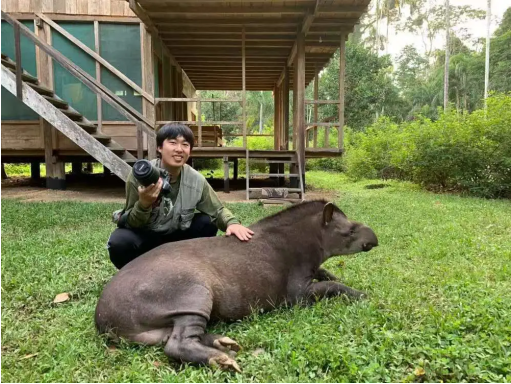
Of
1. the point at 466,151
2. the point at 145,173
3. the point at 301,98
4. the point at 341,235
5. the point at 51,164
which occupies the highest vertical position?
the point at 301,98

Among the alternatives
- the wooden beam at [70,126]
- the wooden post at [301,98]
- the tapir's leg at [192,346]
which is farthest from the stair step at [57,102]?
the tapir's leg at [192,346]

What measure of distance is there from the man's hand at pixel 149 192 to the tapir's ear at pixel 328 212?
157cm

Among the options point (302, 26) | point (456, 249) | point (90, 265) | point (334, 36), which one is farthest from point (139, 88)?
point (456, 249)

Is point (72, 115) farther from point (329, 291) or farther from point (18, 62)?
point (329, 291)

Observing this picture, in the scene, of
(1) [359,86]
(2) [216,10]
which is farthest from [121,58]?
(1) [359,86]

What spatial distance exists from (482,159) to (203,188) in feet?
33.8

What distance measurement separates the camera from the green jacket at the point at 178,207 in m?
3.73

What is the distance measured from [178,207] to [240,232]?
612 millimetres

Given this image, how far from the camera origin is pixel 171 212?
3912 mm

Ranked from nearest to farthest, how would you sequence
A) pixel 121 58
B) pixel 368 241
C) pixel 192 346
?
pixel 192 346
pixel 368 241
pixel 121 58

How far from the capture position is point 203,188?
13.5ft

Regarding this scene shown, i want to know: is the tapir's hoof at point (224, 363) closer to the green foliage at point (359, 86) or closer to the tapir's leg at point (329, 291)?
the tapir's leg at point (329, 291)

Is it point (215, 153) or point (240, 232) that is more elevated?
→ point (215, 153)

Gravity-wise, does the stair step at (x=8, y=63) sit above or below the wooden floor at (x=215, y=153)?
above
